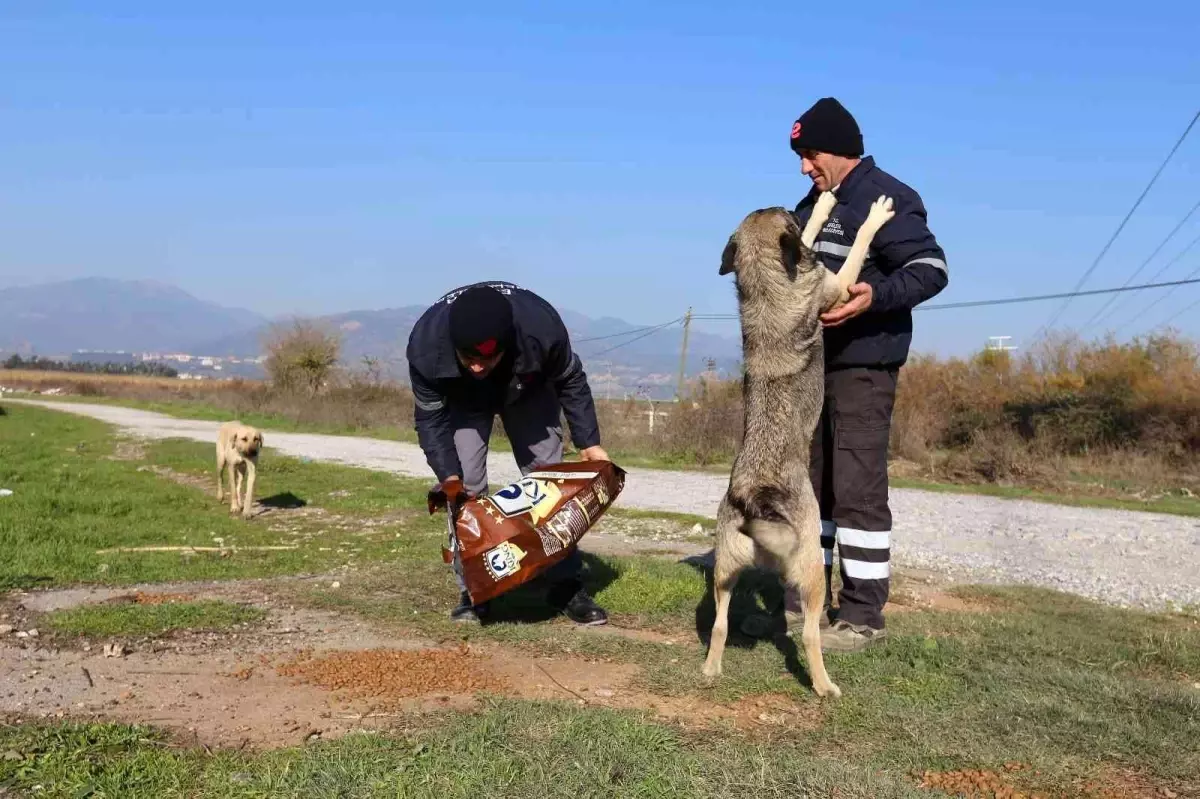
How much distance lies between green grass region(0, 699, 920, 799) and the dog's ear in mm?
2619

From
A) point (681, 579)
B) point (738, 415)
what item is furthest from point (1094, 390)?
point (681, 579)

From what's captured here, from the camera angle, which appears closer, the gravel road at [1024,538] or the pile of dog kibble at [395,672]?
the pile of dog kibble at [395,672]

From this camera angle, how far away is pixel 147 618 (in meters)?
5.80

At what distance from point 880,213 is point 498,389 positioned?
2.50 m

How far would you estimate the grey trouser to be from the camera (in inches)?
239

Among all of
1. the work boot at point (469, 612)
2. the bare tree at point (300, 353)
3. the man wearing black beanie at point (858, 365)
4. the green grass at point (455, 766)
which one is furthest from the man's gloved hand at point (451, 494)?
the bare tree at point (300, 353)

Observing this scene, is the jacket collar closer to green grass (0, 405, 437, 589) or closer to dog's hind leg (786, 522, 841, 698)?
dog's hind leg (786, 522, 841, 698)

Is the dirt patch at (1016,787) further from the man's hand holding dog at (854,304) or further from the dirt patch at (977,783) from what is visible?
the man's hand holding dog at (854,304)

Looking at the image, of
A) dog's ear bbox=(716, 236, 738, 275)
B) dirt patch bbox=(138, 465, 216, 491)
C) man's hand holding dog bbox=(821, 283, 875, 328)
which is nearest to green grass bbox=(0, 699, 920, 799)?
man's hand holding dog bbox=(821, 283, 875, 328)

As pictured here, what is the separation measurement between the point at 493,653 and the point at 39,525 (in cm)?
676

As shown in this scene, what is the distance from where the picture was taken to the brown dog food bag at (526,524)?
215 inches

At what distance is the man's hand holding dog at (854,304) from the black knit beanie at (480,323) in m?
1.76

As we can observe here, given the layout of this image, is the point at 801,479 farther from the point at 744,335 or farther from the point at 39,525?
the point at 39,525

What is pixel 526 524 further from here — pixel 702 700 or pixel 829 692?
pixel 829 692
